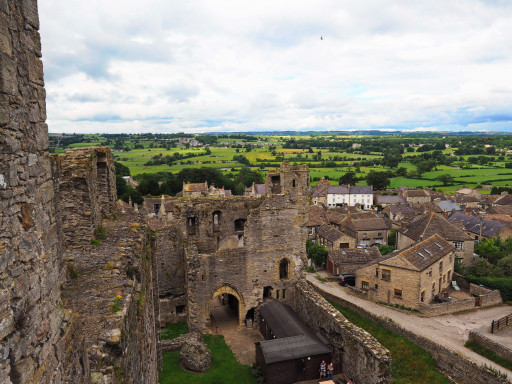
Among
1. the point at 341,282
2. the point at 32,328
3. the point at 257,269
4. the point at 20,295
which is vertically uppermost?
the point at 20,295

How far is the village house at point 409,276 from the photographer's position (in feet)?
Result: 94.2

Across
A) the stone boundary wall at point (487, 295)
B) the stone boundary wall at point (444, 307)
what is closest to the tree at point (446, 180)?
the stone boundary wall at point (487, 295)

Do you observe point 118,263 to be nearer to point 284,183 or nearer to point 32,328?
point 32,328

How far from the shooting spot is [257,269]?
2267cm

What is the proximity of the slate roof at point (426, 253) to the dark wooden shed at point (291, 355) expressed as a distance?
13.8 meters

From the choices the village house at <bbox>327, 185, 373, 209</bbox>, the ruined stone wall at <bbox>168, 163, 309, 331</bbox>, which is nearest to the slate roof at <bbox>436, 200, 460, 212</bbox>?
the village house at <bbox>327, 185, 373, 209</bbox>

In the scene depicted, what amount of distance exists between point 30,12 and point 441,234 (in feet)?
136

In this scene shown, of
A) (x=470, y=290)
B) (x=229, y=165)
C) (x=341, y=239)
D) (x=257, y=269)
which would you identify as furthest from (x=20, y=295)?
(x=229, y=165)

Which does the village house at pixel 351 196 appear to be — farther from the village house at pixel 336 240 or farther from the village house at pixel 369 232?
the village house at pixel 336 240


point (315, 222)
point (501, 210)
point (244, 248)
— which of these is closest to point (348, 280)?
point (244, 248)

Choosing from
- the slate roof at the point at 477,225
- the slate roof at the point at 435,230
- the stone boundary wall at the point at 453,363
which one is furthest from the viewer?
the slate roof at the point at 477,225

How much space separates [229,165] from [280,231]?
111 metres

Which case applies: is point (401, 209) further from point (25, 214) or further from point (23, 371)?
point (23, 371)

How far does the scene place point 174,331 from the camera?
72.4ft
